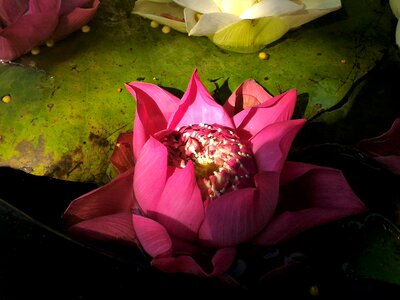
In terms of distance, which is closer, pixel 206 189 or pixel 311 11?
pixel 206 189

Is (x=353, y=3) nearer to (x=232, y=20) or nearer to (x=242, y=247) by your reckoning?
(x=232, y=20)

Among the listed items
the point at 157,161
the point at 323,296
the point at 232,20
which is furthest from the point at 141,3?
the point at 323,296

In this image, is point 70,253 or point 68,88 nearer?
point 70,253

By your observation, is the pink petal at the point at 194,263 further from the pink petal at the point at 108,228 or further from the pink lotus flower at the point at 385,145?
the pink lotus flower at the point at 385,145

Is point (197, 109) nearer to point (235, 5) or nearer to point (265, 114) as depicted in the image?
point (265, 114)

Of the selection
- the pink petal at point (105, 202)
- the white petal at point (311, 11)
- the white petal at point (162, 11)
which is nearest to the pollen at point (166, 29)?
the white petal at point (162, 11)

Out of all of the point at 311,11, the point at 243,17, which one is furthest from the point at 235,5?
the point at 311,11
